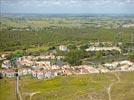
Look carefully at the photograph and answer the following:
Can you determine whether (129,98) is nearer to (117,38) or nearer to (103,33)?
(117,38)

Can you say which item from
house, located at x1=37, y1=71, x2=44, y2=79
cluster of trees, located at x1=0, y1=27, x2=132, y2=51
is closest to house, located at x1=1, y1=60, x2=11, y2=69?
house, located at x1=37, y1=71, x2=44, y2=79

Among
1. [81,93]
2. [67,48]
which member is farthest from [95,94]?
[67,48]

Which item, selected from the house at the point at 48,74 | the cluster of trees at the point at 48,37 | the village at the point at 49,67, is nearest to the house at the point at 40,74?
the village at the point at 49,67

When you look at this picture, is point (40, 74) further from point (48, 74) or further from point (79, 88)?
point (79, 88)

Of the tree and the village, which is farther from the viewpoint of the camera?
the tree

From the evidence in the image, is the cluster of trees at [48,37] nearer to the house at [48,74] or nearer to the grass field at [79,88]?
the house at [48,74]

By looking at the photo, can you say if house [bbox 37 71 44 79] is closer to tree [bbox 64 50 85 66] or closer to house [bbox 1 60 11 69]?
house [bbox 1 60 11 69]
